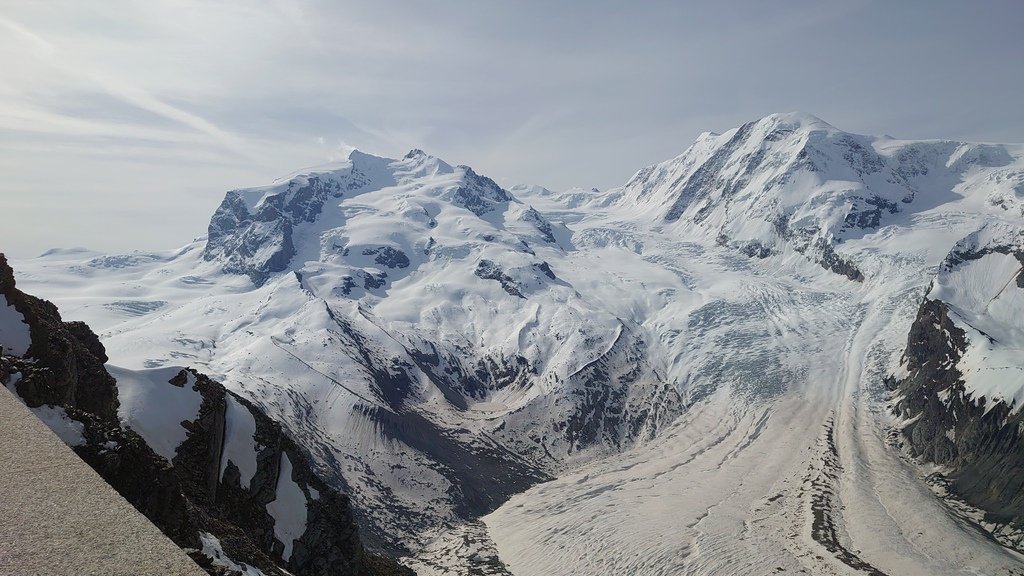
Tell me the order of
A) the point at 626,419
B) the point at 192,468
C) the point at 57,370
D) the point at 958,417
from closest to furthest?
the point at 57,370, the point at 192,468, the point at 958,417, the point at 626,419

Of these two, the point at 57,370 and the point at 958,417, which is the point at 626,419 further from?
the point at 57,370

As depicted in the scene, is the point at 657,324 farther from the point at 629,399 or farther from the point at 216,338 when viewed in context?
the point at 216,338

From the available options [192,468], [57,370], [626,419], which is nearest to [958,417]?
[626,419]

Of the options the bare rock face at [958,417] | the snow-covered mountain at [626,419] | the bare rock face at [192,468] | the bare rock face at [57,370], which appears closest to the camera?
the bare rock face at [192,468]

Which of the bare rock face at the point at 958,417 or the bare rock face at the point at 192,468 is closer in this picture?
the bare rock face at the point at 192,468

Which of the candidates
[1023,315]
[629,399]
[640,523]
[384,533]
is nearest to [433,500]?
[384,533]

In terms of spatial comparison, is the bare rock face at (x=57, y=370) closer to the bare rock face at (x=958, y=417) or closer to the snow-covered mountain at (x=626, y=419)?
the snow-covered mountain at (x=626, y=419)

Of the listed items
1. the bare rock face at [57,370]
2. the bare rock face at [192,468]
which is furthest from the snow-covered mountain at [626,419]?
the bare rock face at [192,468]

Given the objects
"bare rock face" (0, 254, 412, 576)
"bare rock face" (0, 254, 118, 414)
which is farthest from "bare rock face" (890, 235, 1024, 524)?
"bare rock face" (0, 254, 118, 414)
